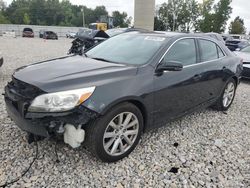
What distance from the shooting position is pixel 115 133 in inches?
115

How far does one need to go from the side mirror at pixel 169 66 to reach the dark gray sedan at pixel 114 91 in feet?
0.04

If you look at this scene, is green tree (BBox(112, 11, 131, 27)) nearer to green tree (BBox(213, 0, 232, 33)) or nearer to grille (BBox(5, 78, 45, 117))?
green tree (BBox(213, 0, 232, 33))

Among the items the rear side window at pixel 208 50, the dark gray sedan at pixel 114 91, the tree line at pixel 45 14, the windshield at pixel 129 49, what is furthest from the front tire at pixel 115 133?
the tree line at pixel 45 14

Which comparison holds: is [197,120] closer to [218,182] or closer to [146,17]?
[218,182]

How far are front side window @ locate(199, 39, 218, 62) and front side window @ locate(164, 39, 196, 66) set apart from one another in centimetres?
26

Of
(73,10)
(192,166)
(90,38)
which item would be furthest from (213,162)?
(73,10)

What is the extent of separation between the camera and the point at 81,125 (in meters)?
2.58

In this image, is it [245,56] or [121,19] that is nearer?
[245,56]

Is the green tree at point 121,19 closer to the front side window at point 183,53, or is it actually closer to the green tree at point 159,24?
the green tree at point 159,24

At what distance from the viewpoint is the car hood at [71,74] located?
103 inches

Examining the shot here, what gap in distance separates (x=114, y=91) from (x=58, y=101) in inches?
24.5

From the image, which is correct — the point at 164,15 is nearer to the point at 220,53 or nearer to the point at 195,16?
the point at 195,16

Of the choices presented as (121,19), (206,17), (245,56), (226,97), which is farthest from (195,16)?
(226,97)

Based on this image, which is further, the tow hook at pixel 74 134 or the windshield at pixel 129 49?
the windshield at pixel 129 49
